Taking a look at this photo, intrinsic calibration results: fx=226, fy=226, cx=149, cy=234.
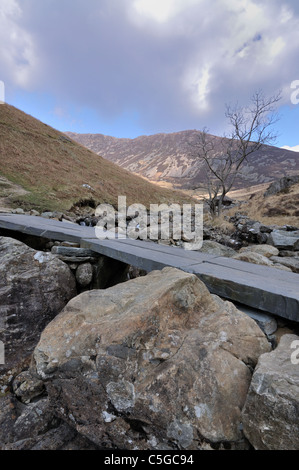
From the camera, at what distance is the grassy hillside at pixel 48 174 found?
44.1 feet

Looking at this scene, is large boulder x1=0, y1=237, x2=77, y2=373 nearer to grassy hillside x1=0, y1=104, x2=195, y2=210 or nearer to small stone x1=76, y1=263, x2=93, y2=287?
small stone x1=76, y1=263, x2=93, y2=287

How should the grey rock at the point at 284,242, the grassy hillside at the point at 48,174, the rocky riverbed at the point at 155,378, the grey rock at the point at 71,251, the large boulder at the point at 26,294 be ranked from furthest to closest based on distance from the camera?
the grassy hillside at the point at 48,174 < the grey rock at the point at 284,242 < the grey rock at the point at 71,251 < the large boulder at the point at 26,294 < the rocky riverbed at the point at 155,378

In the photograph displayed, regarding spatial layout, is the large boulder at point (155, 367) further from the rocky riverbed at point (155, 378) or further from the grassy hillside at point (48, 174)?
the grassy hillside at point (48, 174)

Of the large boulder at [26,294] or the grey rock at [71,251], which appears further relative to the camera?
the grey rock at [71,251]

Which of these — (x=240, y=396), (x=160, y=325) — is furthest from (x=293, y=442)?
(x=160, y=325)

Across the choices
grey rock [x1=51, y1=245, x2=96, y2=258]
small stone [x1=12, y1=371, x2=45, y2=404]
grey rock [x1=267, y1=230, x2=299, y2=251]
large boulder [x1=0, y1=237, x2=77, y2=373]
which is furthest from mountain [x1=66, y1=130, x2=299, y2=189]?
small stone [x1=12, y1=371, x2=45, y2=404]

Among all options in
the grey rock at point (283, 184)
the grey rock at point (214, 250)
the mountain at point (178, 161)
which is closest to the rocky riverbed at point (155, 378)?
the grey rock at point (214, 250)

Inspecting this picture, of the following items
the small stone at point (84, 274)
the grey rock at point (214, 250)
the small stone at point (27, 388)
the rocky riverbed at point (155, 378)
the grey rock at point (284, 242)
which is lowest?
the small stone at point (27, 388)

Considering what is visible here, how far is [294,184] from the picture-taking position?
23531 millimetres

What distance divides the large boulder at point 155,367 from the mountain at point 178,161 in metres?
70.3

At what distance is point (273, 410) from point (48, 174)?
61.0ft

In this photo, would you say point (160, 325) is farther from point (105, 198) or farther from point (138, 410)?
point (105, 198)

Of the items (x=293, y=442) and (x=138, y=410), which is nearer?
(x=293, y=442)

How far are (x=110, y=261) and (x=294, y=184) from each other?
26.0m
